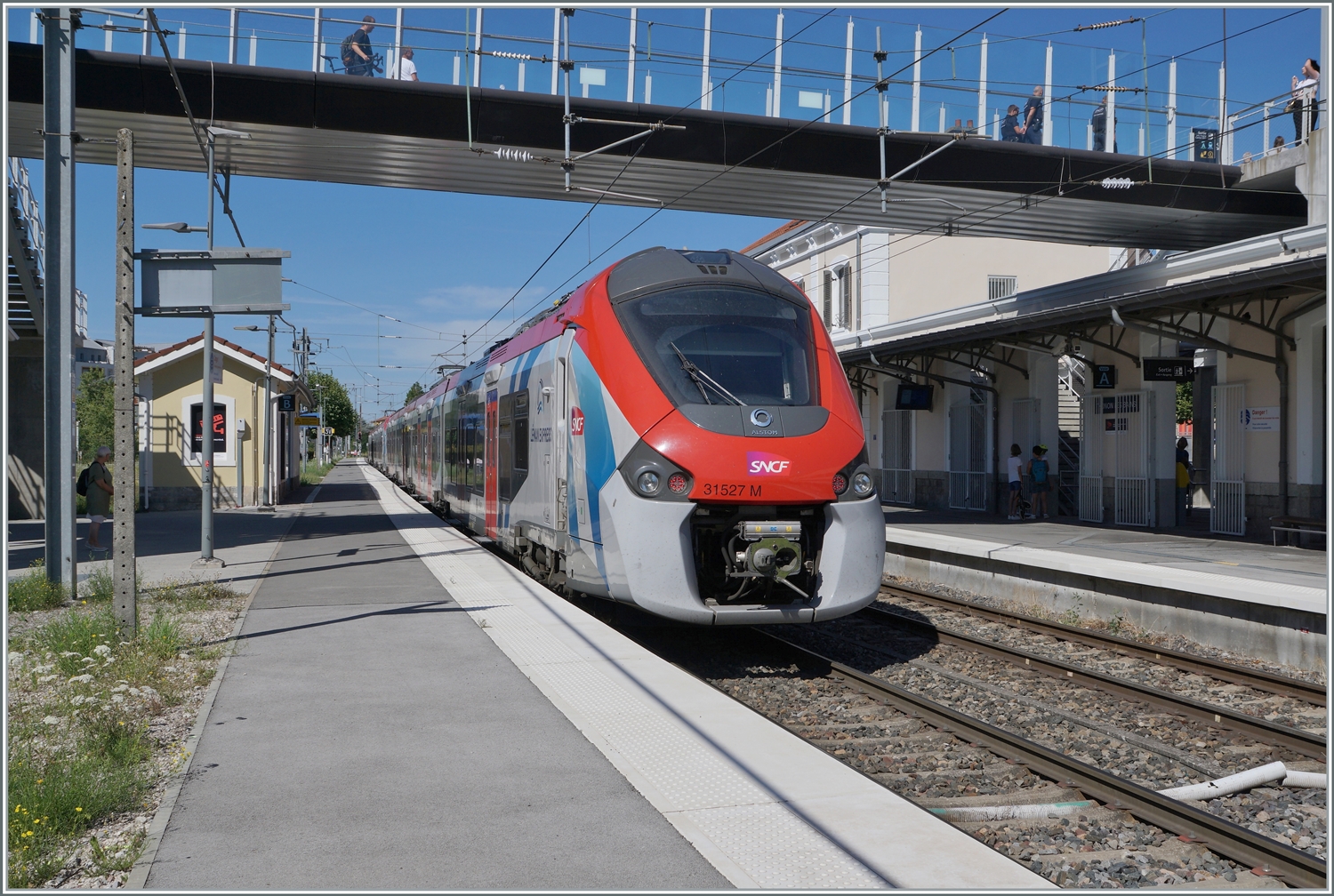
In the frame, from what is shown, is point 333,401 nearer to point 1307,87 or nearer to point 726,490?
point 1307,87

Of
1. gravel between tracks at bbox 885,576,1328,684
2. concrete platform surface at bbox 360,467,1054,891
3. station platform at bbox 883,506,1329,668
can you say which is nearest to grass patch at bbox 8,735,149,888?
concrete platform surface at bbox 360,467,1054,891

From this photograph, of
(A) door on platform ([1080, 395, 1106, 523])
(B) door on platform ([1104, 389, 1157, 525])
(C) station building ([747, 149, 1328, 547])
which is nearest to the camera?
(C) station building ([747, 149, 1328, 547])

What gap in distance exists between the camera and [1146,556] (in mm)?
14414

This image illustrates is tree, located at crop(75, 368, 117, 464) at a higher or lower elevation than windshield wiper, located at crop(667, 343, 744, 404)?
higher

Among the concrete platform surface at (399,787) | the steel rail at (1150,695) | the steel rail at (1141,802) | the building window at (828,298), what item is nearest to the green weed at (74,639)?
the concrete platform surface at (399,787)

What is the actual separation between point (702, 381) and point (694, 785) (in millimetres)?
4113

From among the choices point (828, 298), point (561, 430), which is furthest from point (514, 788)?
point (828, 298)

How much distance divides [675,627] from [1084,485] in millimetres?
13526

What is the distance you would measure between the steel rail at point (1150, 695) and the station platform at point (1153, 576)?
208 centimetres

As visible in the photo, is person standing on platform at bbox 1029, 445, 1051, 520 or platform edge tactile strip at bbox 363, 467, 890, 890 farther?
person standing on platform at bbox 1029, 445, 1051, 520

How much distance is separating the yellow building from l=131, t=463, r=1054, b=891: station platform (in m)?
20.3

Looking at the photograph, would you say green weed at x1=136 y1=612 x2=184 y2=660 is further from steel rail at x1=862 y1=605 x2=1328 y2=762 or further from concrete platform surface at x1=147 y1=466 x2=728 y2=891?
steel rail at x1=862 y1=605 x2=1328 y2=762

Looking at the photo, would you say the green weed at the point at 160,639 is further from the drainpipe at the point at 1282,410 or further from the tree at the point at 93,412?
the tree at the point at 93,412

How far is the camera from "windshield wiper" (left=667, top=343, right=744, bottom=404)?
8523mm
